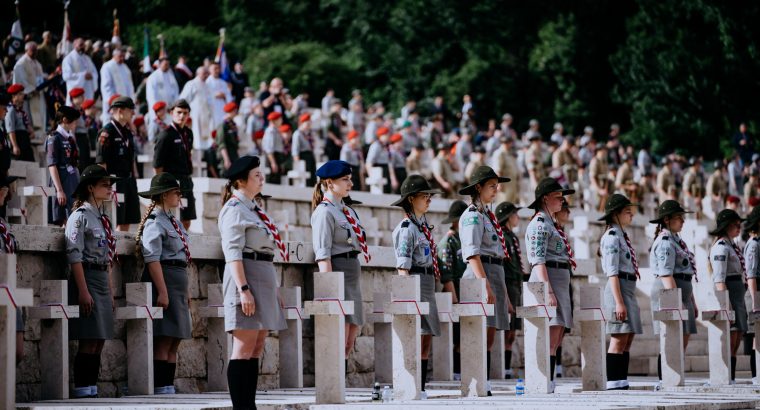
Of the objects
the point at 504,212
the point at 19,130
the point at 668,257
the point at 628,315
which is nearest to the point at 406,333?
the point at 628,315

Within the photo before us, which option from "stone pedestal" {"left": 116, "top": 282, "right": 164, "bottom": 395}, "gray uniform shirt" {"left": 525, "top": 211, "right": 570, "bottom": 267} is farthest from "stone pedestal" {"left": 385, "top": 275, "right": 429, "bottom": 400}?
"stone pedestal" {"left": 116, "top": 282, "right": 164, "bottom": 395}

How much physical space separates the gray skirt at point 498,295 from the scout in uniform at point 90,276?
10.4ft

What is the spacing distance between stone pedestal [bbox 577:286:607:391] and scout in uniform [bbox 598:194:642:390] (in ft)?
1.11

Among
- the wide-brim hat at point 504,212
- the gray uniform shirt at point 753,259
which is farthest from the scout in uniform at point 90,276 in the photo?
the gray uniform shirt at point 753,259

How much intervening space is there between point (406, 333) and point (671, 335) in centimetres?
350

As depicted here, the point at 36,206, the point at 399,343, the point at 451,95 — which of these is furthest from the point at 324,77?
the point at 399,343

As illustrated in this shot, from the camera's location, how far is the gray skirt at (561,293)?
42.0 feet

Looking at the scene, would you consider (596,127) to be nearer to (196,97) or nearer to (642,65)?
(642,65)

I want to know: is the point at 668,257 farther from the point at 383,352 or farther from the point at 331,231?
the point at 331,231

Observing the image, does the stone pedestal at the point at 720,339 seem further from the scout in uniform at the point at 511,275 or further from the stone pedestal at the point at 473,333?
the stone pedestal at the point at 473,333

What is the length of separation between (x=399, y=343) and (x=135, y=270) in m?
2.52

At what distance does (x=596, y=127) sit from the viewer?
4575cm

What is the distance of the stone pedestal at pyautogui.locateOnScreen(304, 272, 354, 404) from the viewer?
34.0 ft

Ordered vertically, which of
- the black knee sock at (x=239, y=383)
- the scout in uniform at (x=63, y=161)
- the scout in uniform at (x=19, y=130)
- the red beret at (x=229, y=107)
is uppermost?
the red beret at (x=229, y=107)
